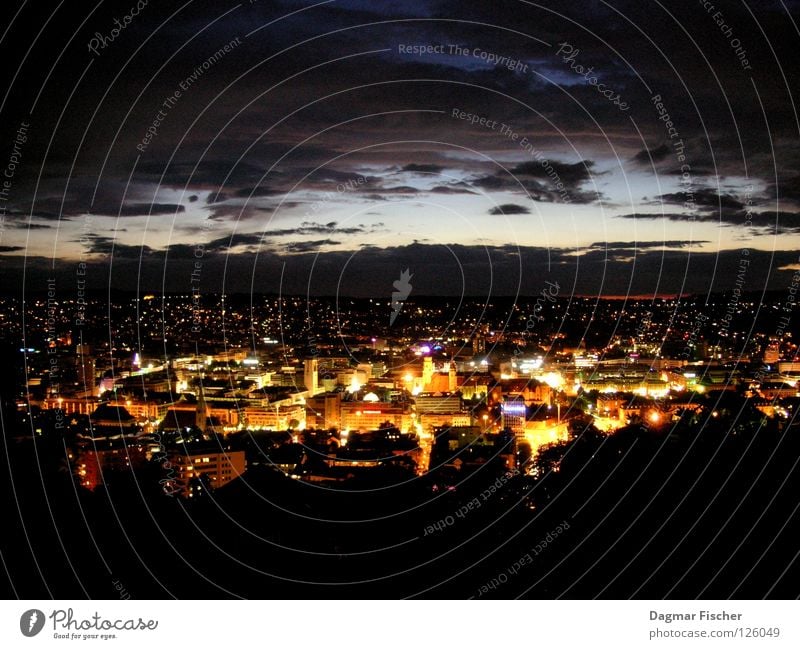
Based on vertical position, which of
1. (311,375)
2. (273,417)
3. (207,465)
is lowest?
(273,417)

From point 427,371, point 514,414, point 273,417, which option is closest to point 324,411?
point 273,417

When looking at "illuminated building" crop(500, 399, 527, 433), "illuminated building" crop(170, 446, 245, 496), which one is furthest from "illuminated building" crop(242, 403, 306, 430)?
"illuminated building" crop(170, 446, 245, 496)

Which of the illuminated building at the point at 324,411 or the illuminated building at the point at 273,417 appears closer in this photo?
the illuminated building at the point at 273,417

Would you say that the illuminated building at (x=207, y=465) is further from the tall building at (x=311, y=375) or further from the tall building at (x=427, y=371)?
the tall building at (x=427, y=371)

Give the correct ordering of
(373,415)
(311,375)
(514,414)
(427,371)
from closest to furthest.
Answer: (514,414), (373,415), (311,375), (427,371)

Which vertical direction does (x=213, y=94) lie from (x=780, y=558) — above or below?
above

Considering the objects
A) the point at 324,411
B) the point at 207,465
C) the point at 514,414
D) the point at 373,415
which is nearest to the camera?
the point at 207,465

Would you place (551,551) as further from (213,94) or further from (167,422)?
(167,422)

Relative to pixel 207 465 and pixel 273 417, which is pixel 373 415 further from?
pixel 207 465

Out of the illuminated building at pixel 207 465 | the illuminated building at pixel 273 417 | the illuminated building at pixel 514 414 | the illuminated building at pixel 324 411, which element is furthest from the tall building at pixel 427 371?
the illuminated building at pixel 207 465

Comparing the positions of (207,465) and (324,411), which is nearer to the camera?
(207,465)
